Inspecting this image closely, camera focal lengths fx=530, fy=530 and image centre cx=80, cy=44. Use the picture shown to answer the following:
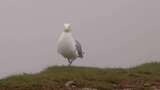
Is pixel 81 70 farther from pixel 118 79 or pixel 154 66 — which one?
pixel 154 66

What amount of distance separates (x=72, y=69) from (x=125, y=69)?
2199mm

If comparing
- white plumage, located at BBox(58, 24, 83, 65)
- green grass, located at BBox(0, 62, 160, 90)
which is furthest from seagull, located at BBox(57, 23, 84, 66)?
green grass, located at BBox(0, 62, 160, 90)

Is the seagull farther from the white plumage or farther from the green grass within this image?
the green grass

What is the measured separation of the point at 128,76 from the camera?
15891mm

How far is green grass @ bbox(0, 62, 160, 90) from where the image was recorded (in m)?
13.6

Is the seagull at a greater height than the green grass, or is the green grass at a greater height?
the seagull

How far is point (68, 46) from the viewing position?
17609 millimetres

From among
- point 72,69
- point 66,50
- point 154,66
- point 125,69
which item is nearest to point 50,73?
point 72,69

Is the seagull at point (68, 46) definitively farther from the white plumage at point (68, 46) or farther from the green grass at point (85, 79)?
the green grass at point (85, 79)

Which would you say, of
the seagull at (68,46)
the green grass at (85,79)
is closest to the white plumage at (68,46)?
the seagull at (68,46)

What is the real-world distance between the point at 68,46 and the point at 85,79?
2.94m

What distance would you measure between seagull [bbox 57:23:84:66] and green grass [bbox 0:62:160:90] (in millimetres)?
798

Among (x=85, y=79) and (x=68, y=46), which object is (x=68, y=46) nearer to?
(x=68, y=46)

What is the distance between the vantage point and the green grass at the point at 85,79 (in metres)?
13.6
